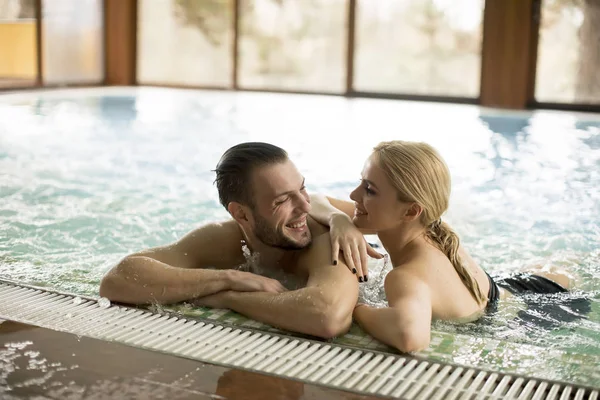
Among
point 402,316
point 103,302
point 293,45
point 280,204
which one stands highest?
point 293,45

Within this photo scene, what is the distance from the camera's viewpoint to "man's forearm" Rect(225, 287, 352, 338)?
2.84m

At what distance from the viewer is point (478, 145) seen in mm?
9398

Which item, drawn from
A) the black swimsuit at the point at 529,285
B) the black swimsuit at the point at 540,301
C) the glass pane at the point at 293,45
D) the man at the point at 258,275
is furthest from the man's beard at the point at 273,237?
the glass pane at the point at 293,45

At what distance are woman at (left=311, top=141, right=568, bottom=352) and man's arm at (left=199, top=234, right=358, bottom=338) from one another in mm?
71

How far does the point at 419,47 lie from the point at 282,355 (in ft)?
40.3

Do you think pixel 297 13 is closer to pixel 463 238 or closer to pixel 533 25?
pixel 533 25

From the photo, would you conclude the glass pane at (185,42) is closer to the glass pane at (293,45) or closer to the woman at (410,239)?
the glass pane at (293,45)

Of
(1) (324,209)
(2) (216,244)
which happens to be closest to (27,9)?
(2) (216,244)

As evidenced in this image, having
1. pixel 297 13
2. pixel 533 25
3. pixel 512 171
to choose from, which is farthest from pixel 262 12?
pixel 512 171

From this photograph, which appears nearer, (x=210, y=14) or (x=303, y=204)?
(x=303, y=204)

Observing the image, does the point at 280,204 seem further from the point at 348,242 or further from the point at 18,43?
the point at 18,43

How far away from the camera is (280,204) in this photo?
315cm

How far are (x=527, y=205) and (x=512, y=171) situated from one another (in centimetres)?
147

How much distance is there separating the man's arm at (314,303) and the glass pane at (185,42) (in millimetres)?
13170
